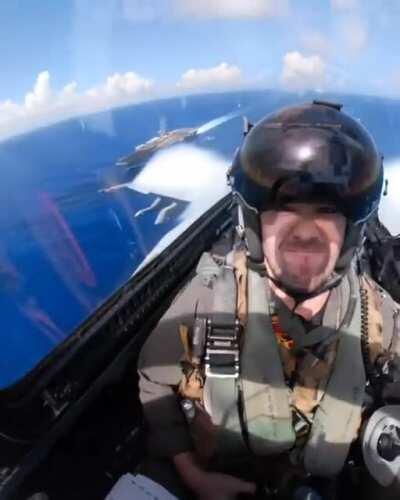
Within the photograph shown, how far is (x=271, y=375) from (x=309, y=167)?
40cm

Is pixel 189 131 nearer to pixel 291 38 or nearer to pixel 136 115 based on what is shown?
pixel 136 115

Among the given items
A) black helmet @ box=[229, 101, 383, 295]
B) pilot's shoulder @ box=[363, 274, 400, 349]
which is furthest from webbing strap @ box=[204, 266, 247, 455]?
pilot's shoulder @ box=[363, 274, 400, 349]

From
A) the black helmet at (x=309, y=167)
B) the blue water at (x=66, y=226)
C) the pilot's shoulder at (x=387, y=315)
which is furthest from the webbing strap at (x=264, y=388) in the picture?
the blue water at (x=66, y=226)

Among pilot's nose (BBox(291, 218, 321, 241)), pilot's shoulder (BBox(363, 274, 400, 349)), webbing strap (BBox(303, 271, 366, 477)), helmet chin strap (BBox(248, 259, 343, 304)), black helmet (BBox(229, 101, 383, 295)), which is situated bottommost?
webbing strap (BBox(303, 271, 366, 477))

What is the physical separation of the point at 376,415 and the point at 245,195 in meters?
0.51

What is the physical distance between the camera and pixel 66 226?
3.63ft

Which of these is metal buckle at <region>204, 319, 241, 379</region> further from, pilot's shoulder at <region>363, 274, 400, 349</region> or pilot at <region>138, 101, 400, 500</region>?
pilot's shoulder at <region>363, 274, 400, 349</region>

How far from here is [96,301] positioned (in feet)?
3.92

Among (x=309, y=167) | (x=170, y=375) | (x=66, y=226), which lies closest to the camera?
(x=309, y=167)

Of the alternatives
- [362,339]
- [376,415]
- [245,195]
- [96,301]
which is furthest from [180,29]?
[376,415]

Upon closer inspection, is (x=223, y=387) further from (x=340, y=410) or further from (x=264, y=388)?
(x=340, y=410)

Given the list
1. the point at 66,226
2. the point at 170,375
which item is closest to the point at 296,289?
the point at 170,375

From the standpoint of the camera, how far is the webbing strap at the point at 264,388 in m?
0.94

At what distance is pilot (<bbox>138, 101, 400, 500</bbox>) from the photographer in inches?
36.2
